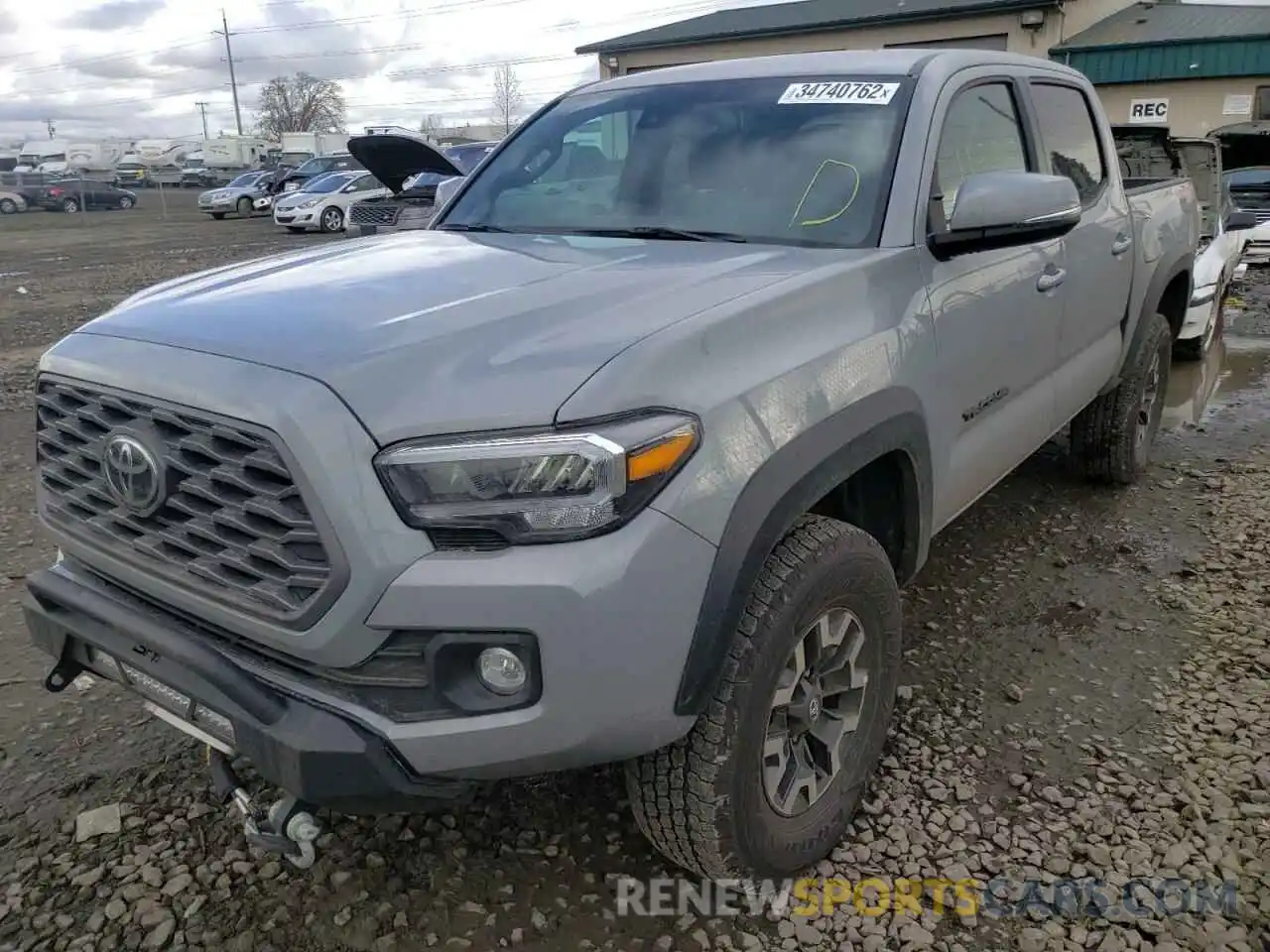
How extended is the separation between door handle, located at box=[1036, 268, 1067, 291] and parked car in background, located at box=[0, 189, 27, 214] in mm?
43350

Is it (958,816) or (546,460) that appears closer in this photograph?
(546,460)

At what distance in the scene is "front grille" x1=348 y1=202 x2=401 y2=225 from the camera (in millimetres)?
9836

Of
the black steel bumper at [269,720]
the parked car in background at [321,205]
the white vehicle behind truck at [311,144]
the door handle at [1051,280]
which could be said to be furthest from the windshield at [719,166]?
the white vehicle behind truck at [311,144]

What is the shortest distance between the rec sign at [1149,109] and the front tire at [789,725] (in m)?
24.1

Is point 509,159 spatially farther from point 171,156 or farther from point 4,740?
point 171,156

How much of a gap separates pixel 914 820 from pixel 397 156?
11.6 ft

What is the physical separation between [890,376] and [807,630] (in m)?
0.68

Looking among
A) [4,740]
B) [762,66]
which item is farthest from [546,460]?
[4,740]

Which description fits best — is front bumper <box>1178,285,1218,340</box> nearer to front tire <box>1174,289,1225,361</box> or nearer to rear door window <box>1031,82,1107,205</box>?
front tire <box>1174,289,1225,361</box>

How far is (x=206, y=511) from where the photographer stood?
200 cm

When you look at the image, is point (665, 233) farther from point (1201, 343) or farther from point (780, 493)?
point (1201, 343)

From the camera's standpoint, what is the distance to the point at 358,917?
2.38 m

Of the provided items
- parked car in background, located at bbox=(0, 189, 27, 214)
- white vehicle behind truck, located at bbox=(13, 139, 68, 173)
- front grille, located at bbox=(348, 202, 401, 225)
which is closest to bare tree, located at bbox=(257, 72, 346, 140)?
white vehicle behind truck, located at bbox=(13, 139, 68, 173)

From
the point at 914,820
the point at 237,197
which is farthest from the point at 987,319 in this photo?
the point at 237,197
